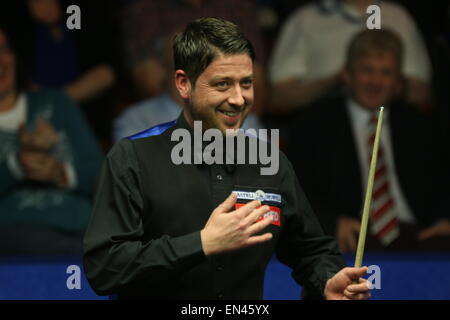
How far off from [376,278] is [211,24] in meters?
1.96

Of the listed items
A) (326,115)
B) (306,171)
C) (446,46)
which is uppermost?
(446,46)

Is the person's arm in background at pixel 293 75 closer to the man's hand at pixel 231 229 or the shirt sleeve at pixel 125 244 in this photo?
the shirt sleeve at pixel 125 244

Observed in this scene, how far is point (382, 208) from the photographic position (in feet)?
14.6

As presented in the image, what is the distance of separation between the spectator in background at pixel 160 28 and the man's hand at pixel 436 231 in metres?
1.18

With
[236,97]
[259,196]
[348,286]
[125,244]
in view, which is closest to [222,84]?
[236,97]

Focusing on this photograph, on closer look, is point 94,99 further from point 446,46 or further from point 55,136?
point 446,46

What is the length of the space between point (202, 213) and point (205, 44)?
472 millimetres

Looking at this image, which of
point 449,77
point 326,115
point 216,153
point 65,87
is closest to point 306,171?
point 326,115

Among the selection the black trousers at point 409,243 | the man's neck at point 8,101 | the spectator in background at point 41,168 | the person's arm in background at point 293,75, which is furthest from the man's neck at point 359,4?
the man's neck at point 8,101

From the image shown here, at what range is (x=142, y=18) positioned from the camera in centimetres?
473

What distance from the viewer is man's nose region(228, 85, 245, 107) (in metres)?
2.16

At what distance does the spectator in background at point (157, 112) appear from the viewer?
14.8ft

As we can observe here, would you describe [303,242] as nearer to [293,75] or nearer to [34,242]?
[34,242]

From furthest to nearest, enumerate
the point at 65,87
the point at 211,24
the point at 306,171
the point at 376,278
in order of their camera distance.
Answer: the point at 65,87, the point at 306,171, the point at 376,278, the point at 211,24
